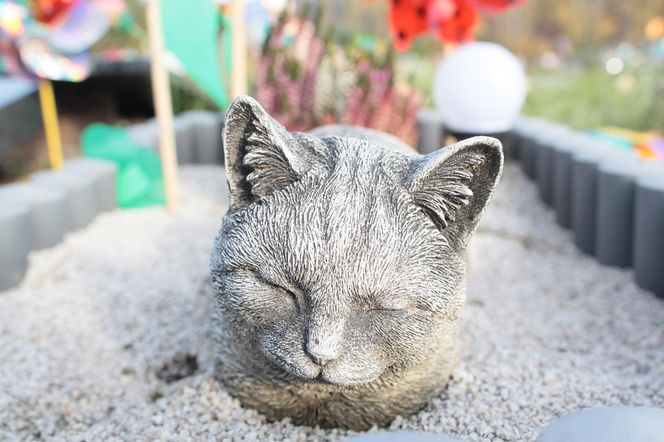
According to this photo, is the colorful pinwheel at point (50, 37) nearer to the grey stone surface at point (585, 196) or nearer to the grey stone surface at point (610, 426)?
the grey stone surface at point (585, 196)

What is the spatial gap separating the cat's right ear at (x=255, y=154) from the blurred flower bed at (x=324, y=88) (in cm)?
287

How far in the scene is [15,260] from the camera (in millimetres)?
3020

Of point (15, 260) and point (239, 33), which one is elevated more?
point (239, 33)

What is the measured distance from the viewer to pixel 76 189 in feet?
12.5

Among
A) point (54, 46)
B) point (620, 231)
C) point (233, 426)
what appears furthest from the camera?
point (54, 46)

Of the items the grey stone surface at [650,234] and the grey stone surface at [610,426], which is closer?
the grey stone surface at [610,426]

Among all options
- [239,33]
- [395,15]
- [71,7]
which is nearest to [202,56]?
[239,33]

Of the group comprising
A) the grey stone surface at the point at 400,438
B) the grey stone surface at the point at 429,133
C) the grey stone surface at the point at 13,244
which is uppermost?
the grey stone surface at the point at 400,438

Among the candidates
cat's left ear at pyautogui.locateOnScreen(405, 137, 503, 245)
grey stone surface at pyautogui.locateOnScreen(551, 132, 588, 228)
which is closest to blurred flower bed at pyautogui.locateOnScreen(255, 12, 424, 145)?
grey stone surface at pyautogui.locateOnScreen(551, 132, 588, 228)

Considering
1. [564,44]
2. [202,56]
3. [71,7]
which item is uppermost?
[71,7]

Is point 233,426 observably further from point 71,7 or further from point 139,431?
point 71,7

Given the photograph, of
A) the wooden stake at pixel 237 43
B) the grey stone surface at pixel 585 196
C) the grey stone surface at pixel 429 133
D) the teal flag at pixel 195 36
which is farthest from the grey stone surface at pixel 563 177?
the teal flag at pixel 195 36

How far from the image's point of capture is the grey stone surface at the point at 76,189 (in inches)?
148

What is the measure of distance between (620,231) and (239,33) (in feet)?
8.90
